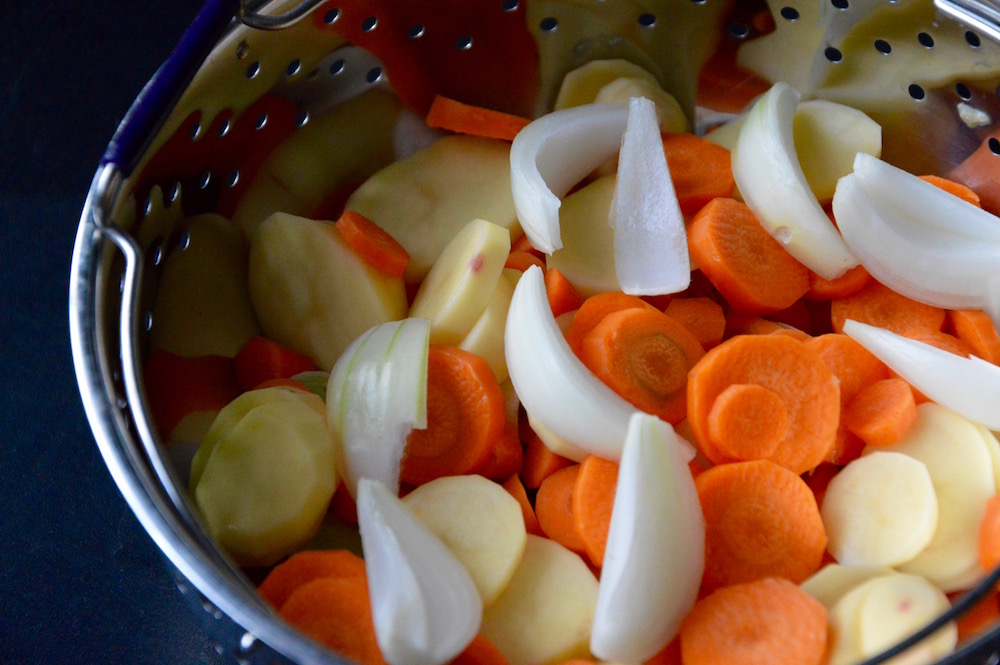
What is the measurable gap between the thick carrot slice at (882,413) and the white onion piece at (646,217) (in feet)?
0.83

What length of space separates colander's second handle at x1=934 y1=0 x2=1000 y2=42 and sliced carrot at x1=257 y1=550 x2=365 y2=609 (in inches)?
39.7

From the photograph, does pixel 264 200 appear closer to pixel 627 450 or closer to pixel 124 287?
pixel 124 287

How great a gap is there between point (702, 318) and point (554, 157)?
0.30 metres

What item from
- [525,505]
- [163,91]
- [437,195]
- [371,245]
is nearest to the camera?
[163,91]

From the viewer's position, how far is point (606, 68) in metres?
1.30

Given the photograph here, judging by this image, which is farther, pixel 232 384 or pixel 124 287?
pixel 232 384

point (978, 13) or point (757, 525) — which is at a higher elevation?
point (978, 13)

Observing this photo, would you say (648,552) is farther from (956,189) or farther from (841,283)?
(956,189)

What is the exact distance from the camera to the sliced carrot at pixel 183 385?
3.16ft

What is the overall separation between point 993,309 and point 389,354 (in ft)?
2.48

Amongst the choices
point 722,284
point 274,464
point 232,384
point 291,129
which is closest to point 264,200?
point 291,129

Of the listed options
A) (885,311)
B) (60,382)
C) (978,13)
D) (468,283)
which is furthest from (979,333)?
(60,382)

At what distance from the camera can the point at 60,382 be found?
1.26 metres

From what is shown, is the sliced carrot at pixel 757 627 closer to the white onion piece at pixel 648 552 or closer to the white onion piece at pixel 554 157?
the white onion piece at pixel 648 552
